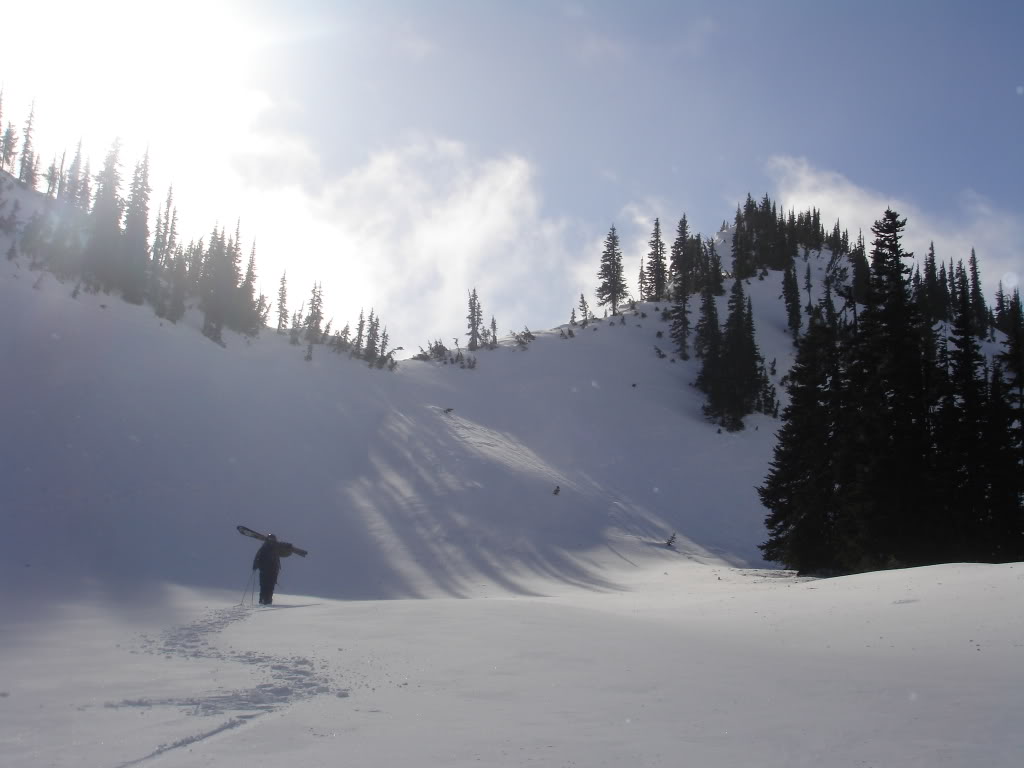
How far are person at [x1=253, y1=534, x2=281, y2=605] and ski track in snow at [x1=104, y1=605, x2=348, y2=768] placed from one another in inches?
216

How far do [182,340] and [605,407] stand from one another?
34.1 metres

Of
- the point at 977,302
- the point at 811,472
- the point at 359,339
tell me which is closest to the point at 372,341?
the point at 359,339

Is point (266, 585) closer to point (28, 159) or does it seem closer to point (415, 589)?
point (415, 589)

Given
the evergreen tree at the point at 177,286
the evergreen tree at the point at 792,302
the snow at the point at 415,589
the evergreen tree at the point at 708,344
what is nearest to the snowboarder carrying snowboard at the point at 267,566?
the snow at the point at 415,589

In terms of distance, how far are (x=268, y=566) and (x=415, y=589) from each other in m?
9.29

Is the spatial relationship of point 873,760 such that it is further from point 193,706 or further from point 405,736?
point 193,706

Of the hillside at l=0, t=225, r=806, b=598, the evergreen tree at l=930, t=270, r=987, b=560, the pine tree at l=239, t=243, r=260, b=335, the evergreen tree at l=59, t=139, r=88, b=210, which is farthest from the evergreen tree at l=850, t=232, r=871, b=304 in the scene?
the evergreen tree at l=59, t=139, r=88, b=210

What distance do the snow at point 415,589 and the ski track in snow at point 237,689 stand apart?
53 mm

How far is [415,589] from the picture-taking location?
84.7 feet

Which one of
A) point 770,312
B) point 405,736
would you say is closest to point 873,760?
point 405,736

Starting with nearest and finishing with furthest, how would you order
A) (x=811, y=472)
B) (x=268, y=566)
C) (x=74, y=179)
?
1. (x=268, y=566)
2. (x=811, y=472)
3. (x=74, y=179)

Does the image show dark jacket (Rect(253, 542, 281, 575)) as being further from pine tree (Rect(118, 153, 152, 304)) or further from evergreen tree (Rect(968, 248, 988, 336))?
evergreen tree (Rect(968, 248, 988, 336))

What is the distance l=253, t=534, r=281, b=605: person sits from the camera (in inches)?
679

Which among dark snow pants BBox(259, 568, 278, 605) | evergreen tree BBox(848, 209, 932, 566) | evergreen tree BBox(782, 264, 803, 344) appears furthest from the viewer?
evergreen tree BBox(782, 264, 803, 344)
